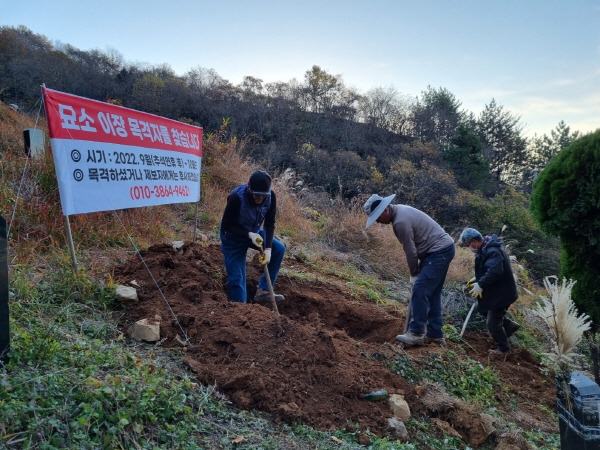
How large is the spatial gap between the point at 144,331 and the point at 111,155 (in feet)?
6.26

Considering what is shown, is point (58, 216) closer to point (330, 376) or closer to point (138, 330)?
point (138, 330)

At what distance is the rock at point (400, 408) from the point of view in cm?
330

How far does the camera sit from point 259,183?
448cm

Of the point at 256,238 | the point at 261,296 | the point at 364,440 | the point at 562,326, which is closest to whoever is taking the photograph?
the point at 364,440

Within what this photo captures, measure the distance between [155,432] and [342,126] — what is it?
23.3 meters

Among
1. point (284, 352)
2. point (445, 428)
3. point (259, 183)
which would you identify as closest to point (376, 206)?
point (259, 183)

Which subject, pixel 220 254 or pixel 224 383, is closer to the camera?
pixel 224 383

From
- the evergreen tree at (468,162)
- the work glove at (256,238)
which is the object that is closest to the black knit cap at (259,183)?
the work glove at (256,238)

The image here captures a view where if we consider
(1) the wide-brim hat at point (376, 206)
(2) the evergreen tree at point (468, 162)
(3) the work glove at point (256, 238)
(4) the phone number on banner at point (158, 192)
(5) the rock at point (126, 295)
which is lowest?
(5) the rock at point (126, 295)

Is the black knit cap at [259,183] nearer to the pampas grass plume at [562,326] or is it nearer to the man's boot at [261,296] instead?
the man's boot at [261,296]

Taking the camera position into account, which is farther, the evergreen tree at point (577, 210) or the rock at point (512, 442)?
the evergreen tree at point (577, 210)

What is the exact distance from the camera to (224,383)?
9.76 ft

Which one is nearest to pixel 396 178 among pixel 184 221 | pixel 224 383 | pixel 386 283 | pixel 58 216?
pixel 386 283

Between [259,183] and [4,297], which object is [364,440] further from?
[259,183]
